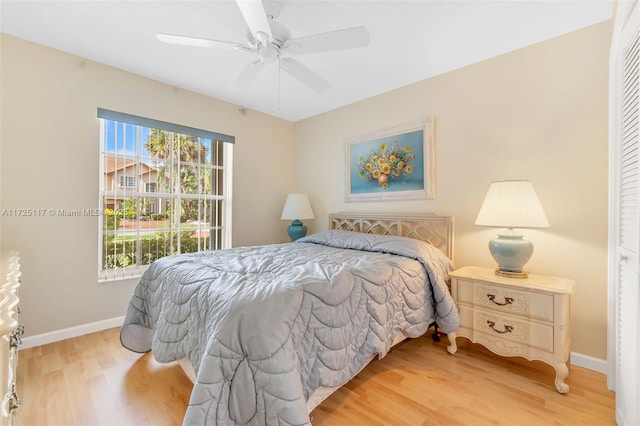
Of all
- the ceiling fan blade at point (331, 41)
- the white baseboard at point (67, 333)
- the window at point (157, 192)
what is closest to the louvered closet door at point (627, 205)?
the ceiling fan blade at point (331, 41)

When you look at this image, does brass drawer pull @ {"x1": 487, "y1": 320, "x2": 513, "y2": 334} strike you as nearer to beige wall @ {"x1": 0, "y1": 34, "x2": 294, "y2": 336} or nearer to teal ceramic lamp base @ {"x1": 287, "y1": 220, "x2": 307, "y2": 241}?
teal ceramic lamp base @ {"x1": 287, "y1": 220, "x2": 307, "y2": 241}

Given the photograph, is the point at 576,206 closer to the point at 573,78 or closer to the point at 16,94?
the point at 573,78

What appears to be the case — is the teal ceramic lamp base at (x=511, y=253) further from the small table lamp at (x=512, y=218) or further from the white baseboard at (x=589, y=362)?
the white baseboard at (x=589, y=362)

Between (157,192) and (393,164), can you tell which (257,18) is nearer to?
(393,164)

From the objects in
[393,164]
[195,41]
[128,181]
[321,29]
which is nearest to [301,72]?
[321,29]

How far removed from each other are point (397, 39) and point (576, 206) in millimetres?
1831

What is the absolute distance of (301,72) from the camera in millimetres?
2098

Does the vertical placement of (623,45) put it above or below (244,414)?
above

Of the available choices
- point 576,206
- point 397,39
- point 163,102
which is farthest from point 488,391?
point 163,102

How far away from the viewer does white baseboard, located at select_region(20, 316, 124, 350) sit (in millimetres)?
2248

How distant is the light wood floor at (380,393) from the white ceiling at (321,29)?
2.46 metres

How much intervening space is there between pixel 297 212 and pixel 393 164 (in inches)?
52.2

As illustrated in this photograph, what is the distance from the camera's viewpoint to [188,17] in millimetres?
1947

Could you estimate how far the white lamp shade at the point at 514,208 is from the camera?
1.89 meters
